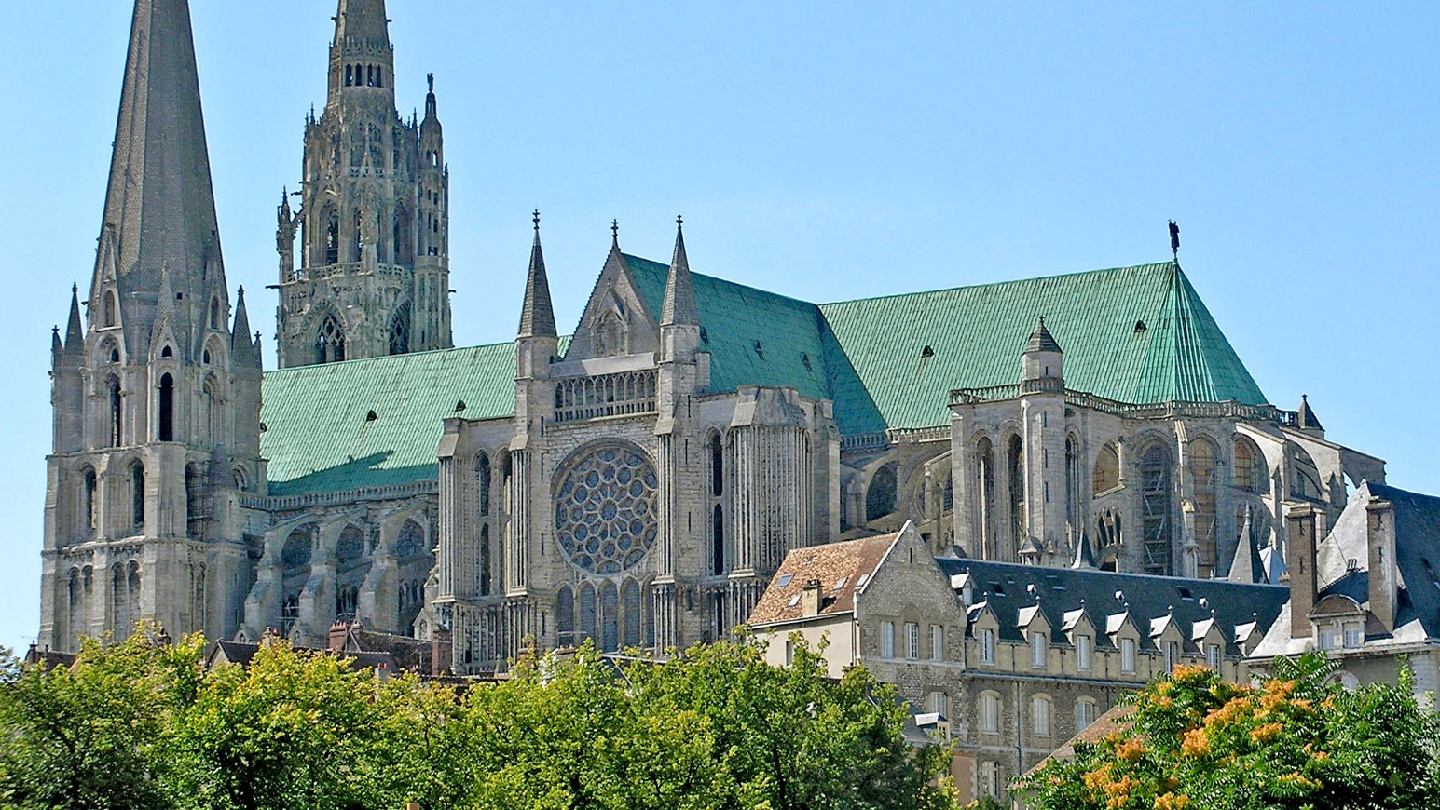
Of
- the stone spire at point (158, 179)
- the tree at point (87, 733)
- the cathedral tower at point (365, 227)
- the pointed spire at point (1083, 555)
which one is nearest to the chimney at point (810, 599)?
the pointed spire at point (1083, 555)

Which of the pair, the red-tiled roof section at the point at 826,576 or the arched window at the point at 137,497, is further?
the arched window at the point at 137,497

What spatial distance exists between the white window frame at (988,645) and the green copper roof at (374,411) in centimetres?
4031

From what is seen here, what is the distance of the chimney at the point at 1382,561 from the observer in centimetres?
9369

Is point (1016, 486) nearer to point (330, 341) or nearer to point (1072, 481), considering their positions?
point (1072, 481)

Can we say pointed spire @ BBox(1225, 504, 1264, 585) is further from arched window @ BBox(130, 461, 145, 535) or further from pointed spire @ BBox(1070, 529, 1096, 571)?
arched window @ BBox(130, 461, 145, 535)

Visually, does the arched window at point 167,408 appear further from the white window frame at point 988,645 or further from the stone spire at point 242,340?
the white window frame at point 988,645

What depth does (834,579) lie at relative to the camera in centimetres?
10656

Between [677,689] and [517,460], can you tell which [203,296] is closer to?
[517,460]

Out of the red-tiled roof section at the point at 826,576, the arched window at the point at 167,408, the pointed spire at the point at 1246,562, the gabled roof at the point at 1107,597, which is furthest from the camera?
the arched window at the point at 167,408

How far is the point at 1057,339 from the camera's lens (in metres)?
133

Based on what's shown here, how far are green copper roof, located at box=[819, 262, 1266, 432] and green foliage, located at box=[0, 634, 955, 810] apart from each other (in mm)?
43668

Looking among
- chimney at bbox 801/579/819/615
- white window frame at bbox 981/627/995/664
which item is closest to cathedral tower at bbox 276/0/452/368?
chimney at bbox 801/579/819/615

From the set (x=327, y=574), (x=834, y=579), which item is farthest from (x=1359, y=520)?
(x=327, y=574)

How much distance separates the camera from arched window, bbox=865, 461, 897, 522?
431 ft
